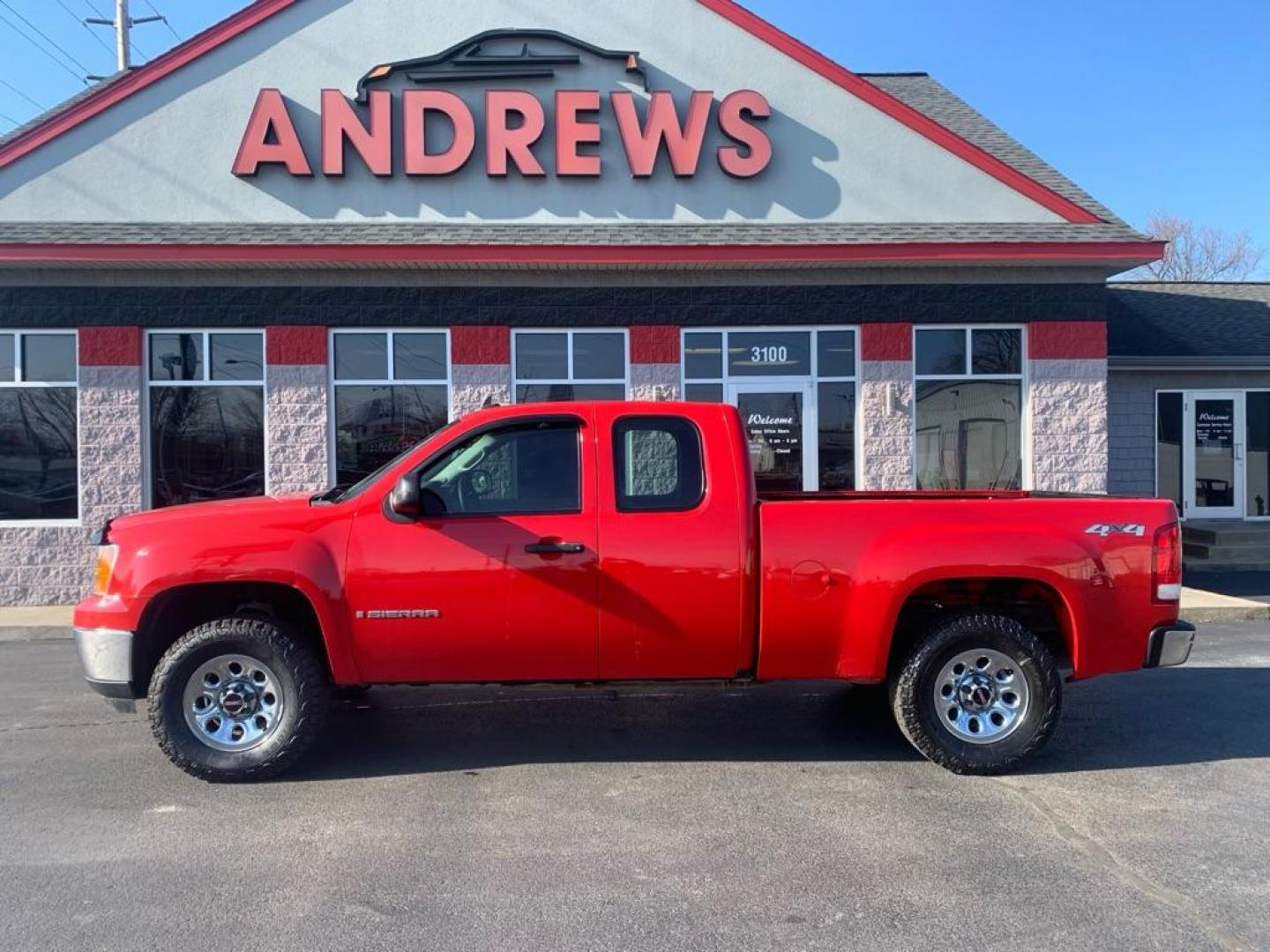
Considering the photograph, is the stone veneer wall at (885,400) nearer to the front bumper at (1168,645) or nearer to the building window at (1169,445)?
the building window at (1169,445)

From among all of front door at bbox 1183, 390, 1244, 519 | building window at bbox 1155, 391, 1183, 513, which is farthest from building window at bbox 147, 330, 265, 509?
front door at bbox 1183, 390, 1244, 519

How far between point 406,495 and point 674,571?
146 centimetres

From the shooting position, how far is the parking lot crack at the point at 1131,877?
3500 millimetres

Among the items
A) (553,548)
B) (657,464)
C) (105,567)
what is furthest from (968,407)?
(105,567)

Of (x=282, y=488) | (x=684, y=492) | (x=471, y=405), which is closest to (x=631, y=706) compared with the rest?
(x=684, y=492)

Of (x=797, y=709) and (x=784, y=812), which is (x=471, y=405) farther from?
(x=784, y=812)

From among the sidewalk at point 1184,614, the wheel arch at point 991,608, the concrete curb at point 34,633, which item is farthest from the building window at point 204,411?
the wheel arch at point 991,608

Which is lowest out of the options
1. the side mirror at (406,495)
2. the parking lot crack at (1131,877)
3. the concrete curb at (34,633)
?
the parking lot crack at (1131,877)

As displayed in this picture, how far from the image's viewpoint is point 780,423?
11.6 metres

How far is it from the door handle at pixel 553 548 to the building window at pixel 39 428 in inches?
337

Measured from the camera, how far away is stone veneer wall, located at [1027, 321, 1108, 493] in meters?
11.6

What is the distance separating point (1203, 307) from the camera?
15766mm

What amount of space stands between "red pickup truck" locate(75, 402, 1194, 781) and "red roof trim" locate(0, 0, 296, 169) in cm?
815

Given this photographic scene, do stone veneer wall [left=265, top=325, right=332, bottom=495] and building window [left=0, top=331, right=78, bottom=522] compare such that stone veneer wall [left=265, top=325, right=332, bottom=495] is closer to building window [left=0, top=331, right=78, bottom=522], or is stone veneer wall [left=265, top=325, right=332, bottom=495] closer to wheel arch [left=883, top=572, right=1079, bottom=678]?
→ building window [left=0, top=331, right=78, bottom=522]
